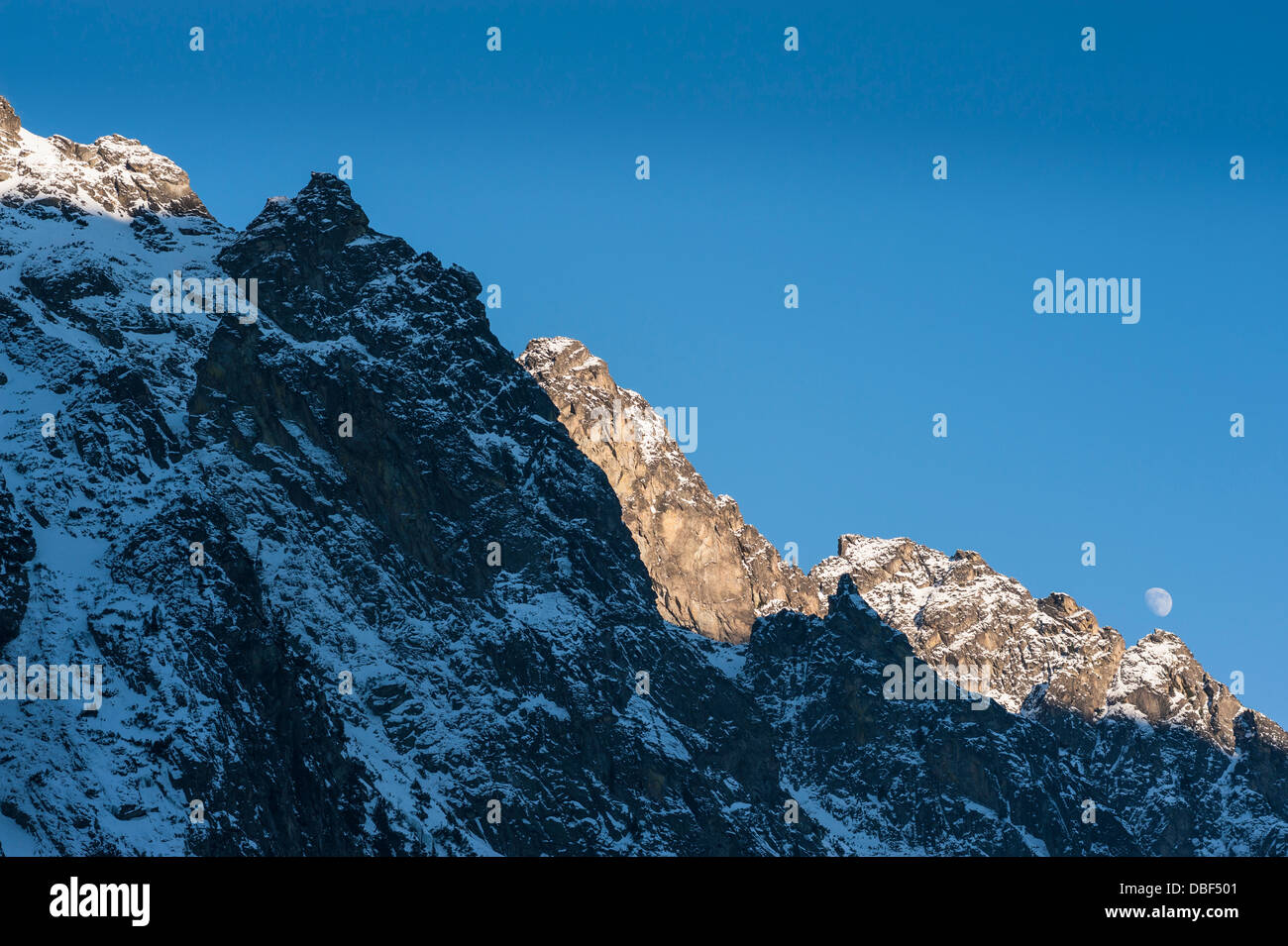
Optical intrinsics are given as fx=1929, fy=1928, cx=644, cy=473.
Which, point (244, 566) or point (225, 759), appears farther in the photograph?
point (244, 566)

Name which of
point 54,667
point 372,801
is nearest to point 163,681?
point 54,667

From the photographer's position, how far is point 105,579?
185250mm
